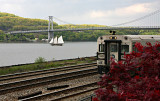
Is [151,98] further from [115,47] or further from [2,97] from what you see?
[115,47]

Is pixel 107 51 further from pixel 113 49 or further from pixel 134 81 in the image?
pixel 134 81

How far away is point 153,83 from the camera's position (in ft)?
17.0

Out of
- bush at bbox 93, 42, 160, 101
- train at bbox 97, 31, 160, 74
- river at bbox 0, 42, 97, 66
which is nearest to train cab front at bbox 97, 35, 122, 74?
train at bbox 97, 31, 160, 74

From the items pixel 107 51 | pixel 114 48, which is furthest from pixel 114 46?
pixel 107 51

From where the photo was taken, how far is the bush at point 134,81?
4.91 m

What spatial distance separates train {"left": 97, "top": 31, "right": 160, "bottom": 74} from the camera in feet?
50.7

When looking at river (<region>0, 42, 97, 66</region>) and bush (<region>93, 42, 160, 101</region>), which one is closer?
bush (<region>93, 42, 160, 101</region>)

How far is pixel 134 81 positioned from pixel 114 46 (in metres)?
Answer: 10.7

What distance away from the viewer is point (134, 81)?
5.40m

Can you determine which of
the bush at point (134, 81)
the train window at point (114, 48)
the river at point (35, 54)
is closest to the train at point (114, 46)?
the train window at point (114, 48)

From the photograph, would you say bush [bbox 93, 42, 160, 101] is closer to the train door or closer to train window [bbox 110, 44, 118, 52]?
the train door

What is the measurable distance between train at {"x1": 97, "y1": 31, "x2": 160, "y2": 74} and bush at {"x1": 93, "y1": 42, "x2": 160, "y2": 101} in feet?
28.1

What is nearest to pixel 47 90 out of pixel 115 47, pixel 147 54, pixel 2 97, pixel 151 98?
pixel 2 97

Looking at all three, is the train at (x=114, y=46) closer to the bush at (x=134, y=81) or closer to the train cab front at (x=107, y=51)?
the train cab front at (x=107, y=51)
